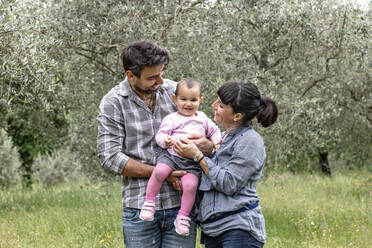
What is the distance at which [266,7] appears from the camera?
750 cm

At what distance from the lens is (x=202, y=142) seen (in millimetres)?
3123

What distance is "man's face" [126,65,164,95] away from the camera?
2.96m

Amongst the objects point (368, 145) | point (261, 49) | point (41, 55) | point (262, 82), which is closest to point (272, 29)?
point (261, 49)

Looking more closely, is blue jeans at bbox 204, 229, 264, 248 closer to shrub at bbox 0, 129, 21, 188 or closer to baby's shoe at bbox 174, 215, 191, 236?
baby's shoe at bbox 174, 215, 191, 236

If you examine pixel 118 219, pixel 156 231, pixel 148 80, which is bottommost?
pixel 118 219

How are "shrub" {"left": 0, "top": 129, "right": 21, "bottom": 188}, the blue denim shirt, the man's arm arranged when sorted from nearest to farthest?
the blue denim shirt → the man's arm → "shrub" {"left": 0, "top": 129, "right": 21, "bottom": 188}

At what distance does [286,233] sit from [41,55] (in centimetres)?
448

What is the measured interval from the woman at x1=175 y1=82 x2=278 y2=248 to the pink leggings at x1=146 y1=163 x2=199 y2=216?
0.09 metres

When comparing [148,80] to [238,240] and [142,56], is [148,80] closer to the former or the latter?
[142,56]

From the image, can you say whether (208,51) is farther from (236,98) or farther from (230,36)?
(236,98)

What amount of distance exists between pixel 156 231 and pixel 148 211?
7.8 inches

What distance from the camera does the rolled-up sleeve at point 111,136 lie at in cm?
302

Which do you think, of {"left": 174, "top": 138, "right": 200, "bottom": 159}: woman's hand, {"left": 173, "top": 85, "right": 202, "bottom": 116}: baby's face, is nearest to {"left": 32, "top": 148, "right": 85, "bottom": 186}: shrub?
{"left": 173, "top": 85, "right": 202, "bottom": 116}: baby's face

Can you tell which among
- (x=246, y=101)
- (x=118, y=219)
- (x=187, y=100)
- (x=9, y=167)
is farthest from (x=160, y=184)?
(x=9, y=167)
